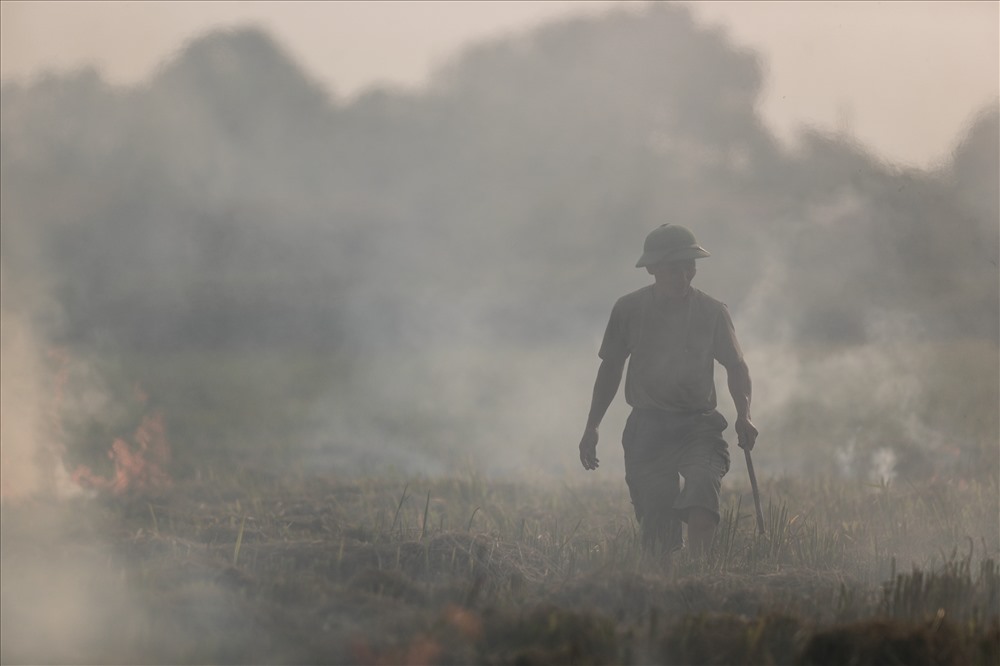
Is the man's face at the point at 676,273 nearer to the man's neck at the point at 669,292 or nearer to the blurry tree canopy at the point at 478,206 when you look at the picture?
the man's neck at the point at 669,292

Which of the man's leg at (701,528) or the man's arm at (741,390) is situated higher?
the man's arm at (741,390)

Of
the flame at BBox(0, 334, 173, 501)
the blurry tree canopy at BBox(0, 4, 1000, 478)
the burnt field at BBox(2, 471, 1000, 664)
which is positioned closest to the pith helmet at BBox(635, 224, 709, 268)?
the burnt field at BBox(2, 471, 1000, 664)

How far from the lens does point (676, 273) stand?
8.15 metres

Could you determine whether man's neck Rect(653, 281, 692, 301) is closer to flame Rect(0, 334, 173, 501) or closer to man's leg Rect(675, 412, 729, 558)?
man's leg Rect(675, 412, 729, 558)

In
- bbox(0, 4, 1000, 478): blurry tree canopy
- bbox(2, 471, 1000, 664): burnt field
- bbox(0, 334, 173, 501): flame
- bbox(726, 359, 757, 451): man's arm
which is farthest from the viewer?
bbox(0, 4, 1000, 478): blurry tree canopy

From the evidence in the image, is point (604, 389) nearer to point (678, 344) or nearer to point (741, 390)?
point (678, 344)

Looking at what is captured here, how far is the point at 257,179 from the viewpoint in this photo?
1842cm

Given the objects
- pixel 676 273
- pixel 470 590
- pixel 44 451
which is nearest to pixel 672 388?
pixel 676 273

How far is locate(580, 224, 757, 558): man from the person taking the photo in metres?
8.10

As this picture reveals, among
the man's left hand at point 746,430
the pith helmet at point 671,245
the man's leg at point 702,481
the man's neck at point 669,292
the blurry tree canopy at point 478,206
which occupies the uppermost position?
the blurry tree canopy at point 478,206

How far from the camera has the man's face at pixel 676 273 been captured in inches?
320

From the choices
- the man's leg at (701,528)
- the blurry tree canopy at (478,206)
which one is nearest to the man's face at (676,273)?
the man's leg at (701,528)

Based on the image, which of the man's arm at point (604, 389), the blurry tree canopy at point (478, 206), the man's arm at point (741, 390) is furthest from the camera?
the blurry tree canopy at point (478, 206)

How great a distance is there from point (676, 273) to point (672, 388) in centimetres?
63
